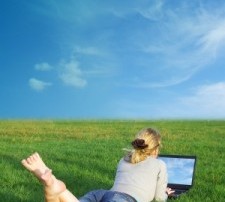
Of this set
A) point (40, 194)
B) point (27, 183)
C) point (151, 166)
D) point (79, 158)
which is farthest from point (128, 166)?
point (79, 158)

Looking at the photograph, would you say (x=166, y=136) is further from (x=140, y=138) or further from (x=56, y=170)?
(x=140, y=138)

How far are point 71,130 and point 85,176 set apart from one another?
18.7 m

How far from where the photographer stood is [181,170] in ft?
36.5

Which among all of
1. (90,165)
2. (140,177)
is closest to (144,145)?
(140,177)

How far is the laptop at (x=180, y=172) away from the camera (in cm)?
1101

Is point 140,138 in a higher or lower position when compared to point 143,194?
higher

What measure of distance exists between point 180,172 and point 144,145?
217 cm

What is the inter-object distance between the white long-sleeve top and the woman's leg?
60.9 inches

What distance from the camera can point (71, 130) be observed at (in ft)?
109

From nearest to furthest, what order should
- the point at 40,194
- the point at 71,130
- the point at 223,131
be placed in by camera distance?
1. the point at 40,194
2. the point at 223,131
3. the point at 71,130

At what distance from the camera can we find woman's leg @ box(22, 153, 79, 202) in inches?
294

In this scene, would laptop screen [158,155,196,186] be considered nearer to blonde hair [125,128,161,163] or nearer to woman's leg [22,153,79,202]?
blonde hair [125,128,161,163]

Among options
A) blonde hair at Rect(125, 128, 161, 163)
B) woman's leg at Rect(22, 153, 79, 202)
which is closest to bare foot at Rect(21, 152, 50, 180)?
woman's leg at Rect(22, 153, 79, 202)

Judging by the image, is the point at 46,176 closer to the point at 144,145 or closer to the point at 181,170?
the point at 144,145
